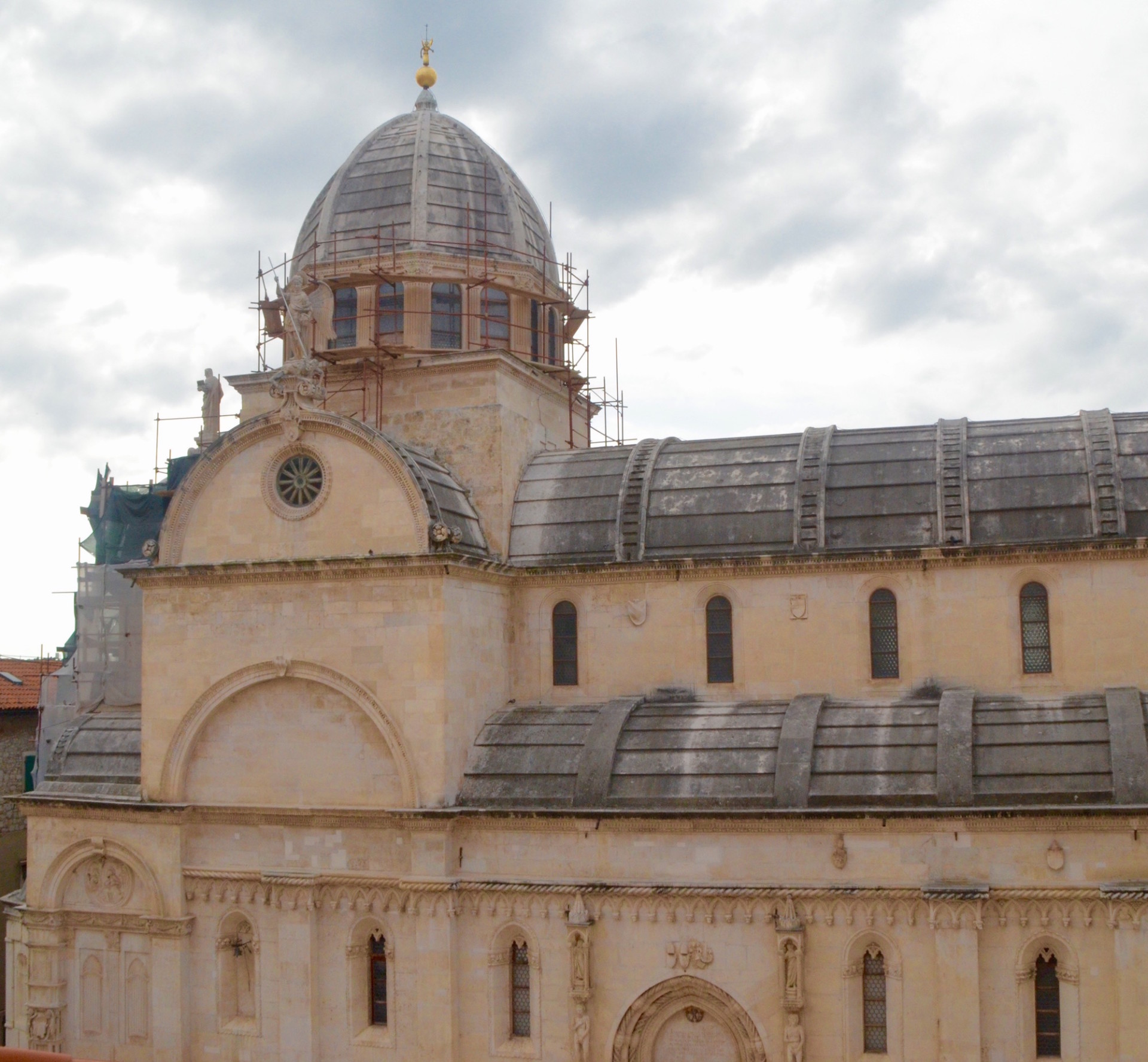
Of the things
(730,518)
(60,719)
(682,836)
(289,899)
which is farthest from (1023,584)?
(60,719)

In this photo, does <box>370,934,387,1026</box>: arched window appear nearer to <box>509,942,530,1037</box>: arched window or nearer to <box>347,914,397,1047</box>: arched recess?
<box>347,914,397,1047</box>: arched recess

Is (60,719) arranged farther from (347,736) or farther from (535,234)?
(535,234)

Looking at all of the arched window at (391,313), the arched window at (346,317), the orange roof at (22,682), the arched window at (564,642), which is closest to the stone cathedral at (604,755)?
the arched window at (564,642)

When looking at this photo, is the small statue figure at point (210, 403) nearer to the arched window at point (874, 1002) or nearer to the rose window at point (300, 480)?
the rose window at point (300, 480)

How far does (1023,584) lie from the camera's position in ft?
90.4

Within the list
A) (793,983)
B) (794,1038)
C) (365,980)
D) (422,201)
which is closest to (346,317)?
(422,201)

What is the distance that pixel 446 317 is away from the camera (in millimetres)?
34750

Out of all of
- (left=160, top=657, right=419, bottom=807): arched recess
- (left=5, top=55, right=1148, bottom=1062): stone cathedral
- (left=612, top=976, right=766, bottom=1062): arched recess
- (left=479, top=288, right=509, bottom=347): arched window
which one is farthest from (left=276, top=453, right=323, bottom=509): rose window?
(left=612, top=976, right=766, bottom=1062): arched recess

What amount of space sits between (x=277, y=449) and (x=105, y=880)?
10186 mm

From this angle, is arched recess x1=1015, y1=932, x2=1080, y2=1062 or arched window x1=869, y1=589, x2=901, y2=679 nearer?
arched recess x1=1015, y1=932, x2=1080, y2=1062

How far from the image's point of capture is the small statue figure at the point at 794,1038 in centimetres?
2461

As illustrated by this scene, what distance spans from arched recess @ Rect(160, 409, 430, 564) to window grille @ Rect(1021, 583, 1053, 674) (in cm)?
1232

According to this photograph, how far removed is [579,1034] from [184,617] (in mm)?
12097

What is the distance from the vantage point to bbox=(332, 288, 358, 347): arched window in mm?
34844
